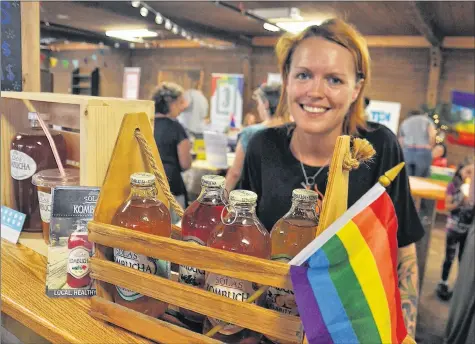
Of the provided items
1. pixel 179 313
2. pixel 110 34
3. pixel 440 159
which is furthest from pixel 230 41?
pixel 179 313

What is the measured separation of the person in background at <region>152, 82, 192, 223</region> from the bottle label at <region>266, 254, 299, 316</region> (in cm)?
281

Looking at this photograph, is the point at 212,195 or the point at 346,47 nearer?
the point at 212,195

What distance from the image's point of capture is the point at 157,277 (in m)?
0.66

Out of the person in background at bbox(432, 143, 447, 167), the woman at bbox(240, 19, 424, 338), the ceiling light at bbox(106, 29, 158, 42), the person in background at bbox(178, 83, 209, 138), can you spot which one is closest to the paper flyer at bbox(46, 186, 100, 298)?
the woman at bbox(240, 19, 424, 338)

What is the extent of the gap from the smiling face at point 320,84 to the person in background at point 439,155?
5755mm

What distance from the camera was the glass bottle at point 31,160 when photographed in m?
1.05

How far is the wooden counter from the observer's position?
0.70m

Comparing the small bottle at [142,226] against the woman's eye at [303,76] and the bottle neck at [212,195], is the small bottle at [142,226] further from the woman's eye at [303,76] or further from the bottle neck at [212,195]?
the woman's eye at [303,76]

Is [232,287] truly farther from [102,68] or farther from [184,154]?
[102,68]

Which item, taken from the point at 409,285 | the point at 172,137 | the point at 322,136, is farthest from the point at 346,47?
the point at 172,137

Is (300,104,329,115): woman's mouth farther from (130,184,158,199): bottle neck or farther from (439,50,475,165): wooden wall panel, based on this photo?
(439,50,475,165): wooden wall panel

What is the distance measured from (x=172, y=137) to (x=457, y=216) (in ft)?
7.70

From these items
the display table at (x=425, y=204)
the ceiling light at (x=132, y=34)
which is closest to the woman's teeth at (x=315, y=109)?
the display table at (x=425, y=204)

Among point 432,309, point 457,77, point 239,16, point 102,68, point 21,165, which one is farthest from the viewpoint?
point 102,68
